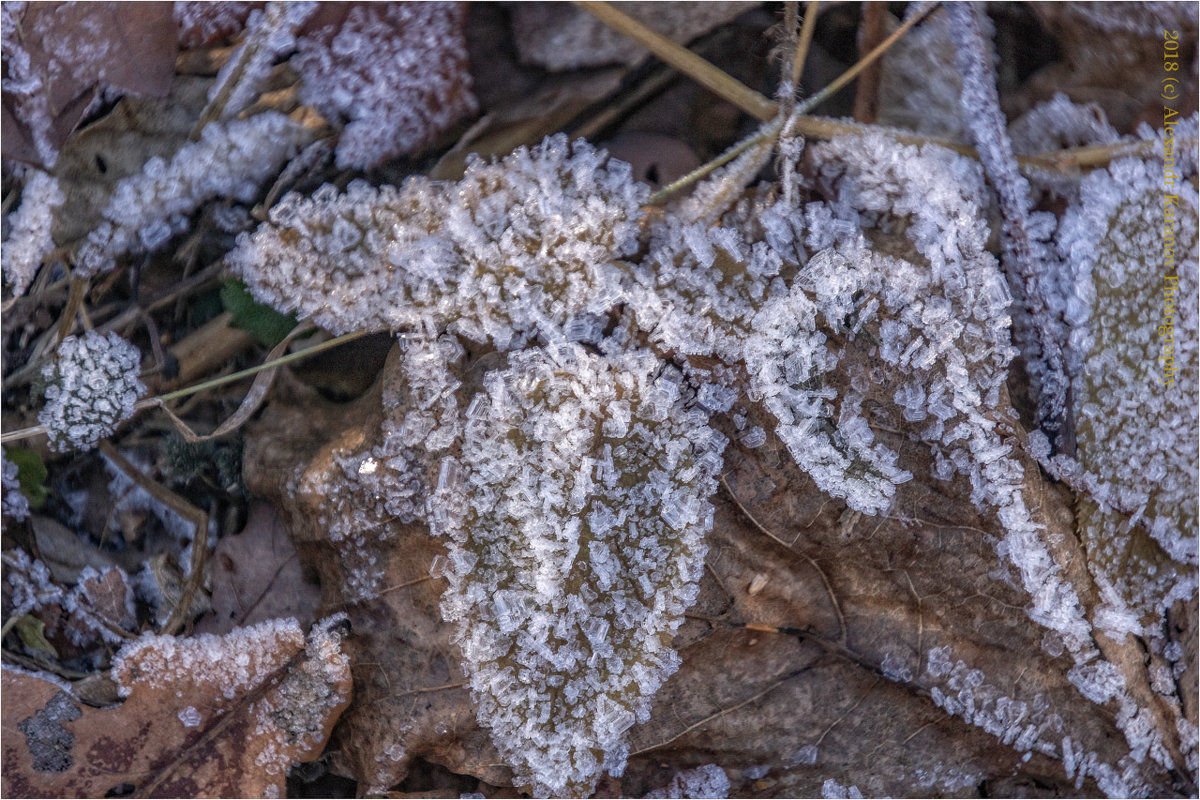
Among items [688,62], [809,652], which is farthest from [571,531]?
[688,62]

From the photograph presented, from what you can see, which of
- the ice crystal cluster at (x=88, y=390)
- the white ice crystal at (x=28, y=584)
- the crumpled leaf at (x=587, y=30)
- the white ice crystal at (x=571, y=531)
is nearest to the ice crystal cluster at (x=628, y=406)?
the white ice crystal at (x=571, y=531)

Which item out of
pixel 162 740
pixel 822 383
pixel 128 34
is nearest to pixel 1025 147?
pixel 822 383

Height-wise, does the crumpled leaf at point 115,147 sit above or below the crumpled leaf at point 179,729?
above

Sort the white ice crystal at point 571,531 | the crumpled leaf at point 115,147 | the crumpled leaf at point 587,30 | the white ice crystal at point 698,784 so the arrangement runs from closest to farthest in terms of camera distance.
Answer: the white ice crystal at point 571,531 < the white ice crystal at point 698,784 < the crumpled leaf at point 115,147 < the crumpled leaf at point 587,30

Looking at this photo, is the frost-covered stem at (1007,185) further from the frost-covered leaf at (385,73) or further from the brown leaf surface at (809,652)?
the frost-covered leaf at (385,73)

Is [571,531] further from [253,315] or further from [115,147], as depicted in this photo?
[115,147]

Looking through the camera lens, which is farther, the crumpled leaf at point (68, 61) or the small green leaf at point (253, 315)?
the small green leaf at point (253, 315)

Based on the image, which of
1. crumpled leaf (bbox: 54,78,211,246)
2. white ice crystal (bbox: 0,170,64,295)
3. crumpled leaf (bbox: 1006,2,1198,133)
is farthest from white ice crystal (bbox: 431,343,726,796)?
crumpled leaf (bbox: 1006,2,1198,133)
